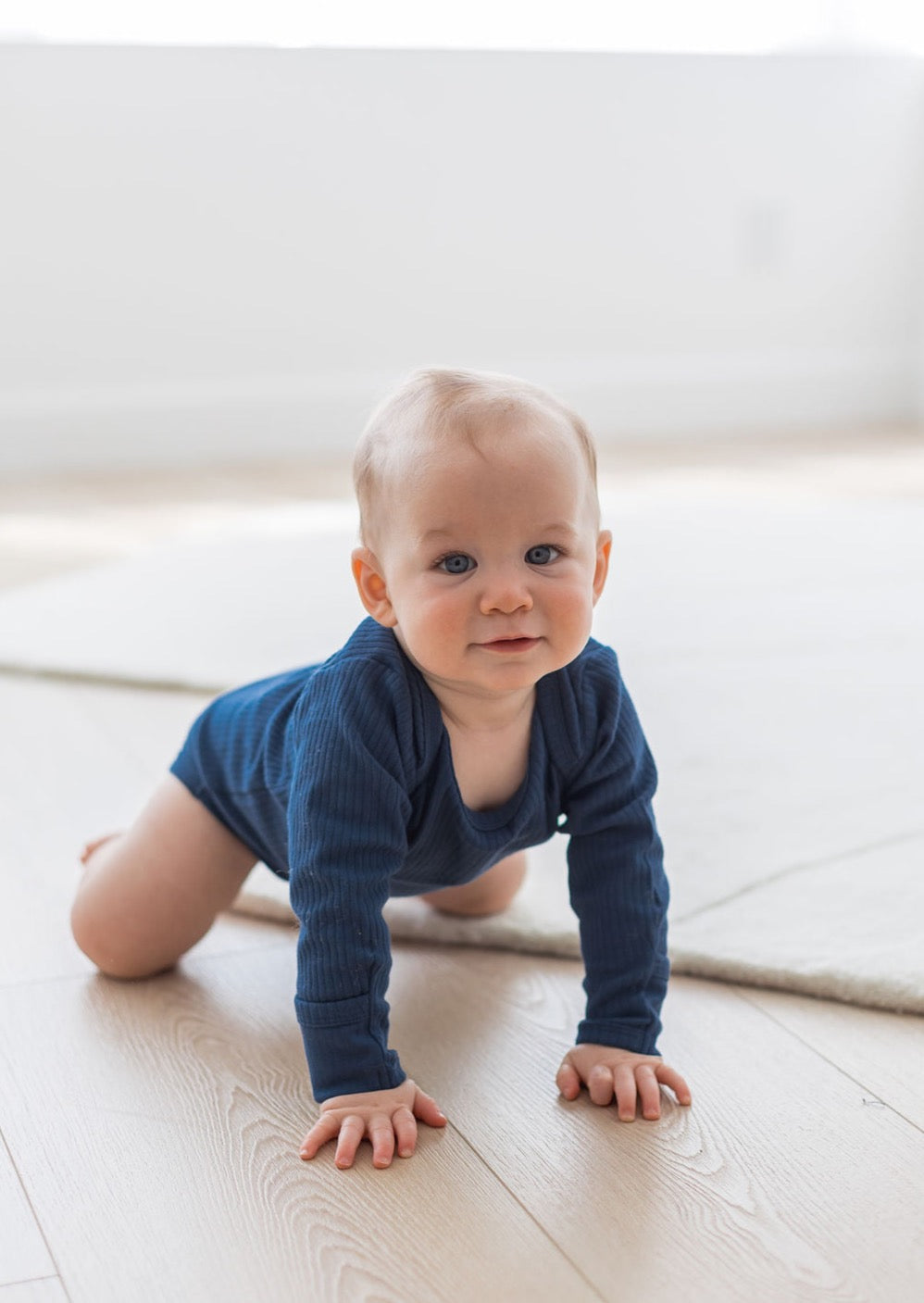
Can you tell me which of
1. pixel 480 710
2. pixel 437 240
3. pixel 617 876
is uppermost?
pixel 437 240

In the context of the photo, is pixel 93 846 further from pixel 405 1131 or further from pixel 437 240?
pixel 437 240

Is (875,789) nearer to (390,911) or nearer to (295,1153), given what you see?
(390,911)

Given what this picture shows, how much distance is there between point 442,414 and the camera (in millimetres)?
854

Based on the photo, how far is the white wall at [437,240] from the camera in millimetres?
3230

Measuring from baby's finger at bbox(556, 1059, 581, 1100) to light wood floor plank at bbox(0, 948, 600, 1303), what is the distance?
0.08 m

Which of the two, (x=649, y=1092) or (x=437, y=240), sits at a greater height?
(x=437, y=240)

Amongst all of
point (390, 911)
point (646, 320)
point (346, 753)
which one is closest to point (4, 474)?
point (646, 320)

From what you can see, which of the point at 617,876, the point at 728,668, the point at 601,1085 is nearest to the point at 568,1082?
the point at 601,1085

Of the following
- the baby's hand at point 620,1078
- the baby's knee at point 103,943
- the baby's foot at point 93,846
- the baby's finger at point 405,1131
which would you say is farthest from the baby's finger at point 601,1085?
the baby's foot at point 93,846

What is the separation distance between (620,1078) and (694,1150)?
65 millimetres

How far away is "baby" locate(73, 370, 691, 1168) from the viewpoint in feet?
2.78

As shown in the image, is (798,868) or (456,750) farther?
(798,868)

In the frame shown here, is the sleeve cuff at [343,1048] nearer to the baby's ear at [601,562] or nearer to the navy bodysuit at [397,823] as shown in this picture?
the navy bodysuit at [397,823]

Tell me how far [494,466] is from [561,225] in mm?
2931
